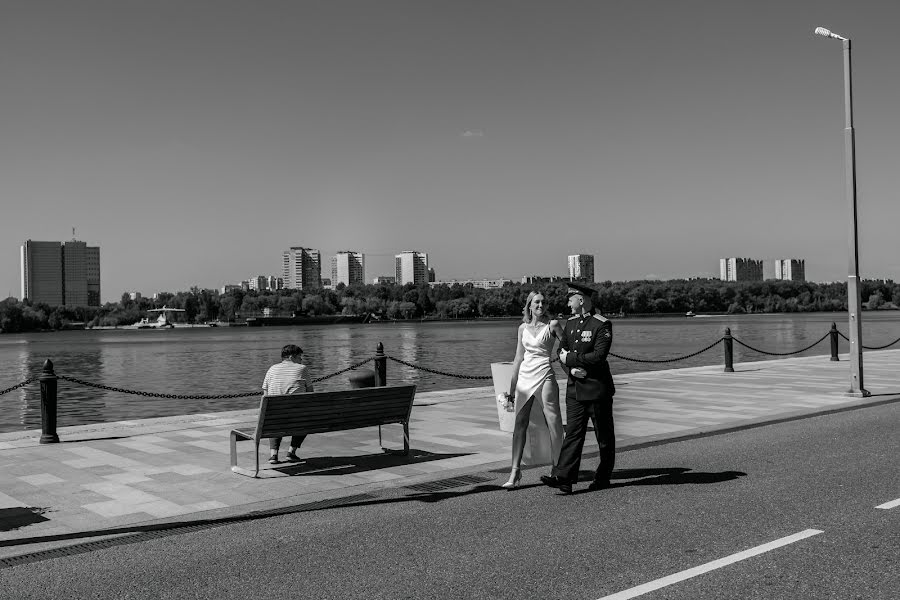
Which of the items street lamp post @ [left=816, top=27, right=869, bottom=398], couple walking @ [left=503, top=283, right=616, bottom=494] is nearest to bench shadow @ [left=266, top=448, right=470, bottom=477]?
couple walking @ [left=503, top=283, right=616, bottom=494]

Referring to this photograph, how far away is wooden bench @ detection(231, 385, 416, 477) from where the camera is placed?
29.4ft

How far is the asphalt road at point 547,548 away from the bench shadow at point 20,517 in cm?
131

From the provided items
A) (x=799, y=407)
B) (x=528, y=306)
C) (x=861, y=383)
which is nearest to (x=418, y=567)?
(x=528, y=306)

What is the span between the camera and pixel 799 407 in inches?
580

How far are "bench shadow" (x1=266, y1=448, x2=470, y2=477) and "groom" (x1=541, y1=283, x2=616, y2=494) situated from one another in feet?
7.80

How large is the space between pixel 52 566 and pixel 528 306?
4510mm

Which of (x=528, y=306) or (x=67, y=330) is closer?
(x=528, y=306)

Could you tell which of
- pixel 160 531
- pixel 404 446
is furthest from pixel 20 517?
pixel 404 446

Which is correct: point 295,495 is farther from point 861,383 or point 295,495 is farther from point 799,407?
point 861,383

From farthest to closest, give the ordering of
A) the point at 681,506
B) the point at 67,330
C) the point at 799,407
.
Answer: the point at 67,330
the point at 799,407
the point at 681,506

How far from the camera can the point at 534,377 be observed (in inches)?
316

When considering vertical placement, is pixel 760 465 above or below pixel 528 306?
below

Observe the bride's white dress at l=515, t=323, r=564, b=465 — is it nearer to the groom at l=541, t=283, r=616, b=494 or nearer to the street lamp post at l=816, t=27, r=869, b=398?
the groom at l=541, t=283, r=616, b=494

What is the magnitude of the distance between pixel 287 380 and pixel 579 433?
12.2 feet
